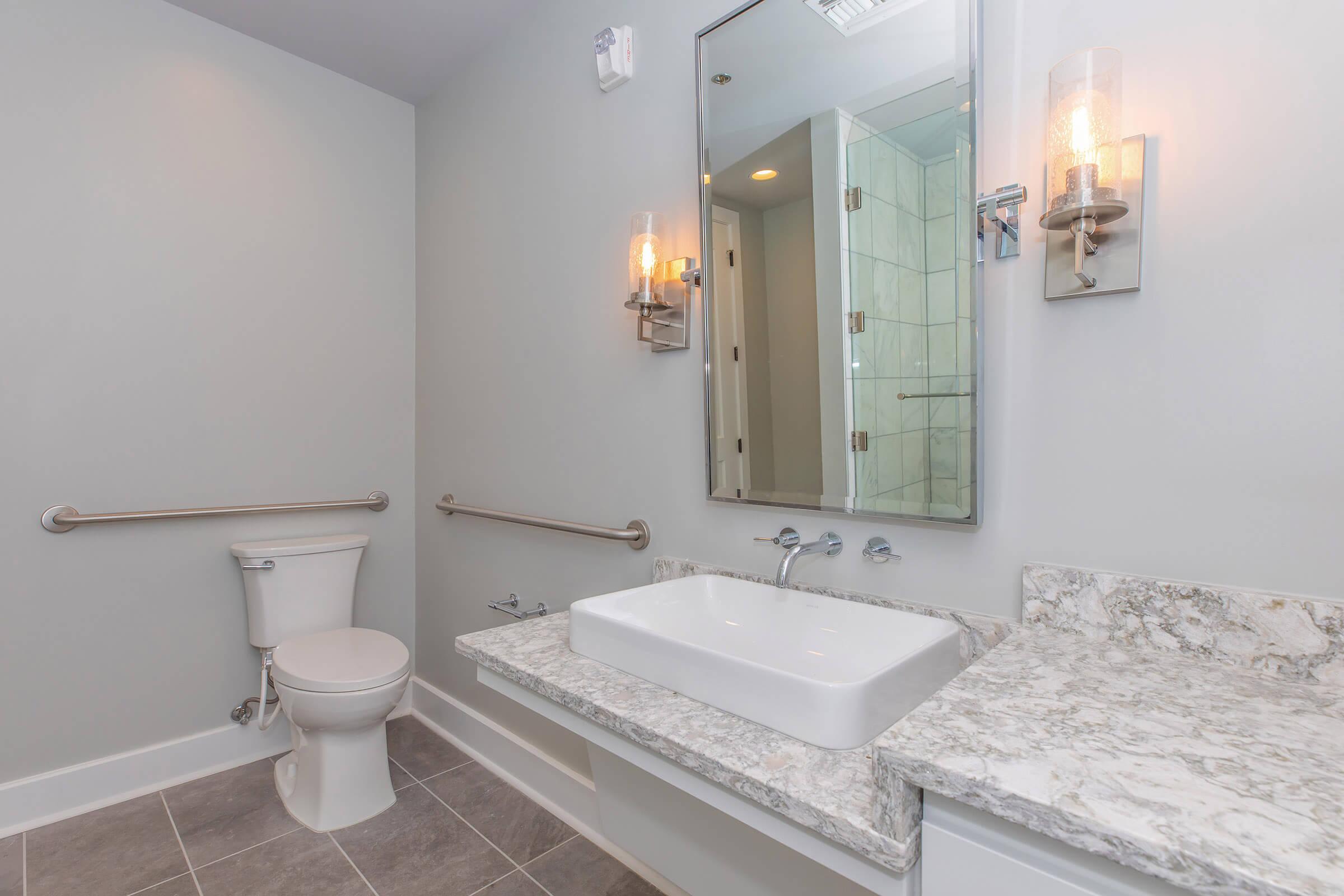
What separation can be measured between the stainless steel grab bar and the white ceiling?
1722 mm

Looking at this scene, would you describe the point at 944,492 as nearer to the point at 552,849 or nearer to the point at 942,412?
the point at 942,412

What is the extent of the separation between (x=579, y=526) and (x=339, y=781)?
39.4 inches

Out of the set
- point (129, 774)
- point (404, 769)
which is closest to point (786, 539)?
point (404, 769)

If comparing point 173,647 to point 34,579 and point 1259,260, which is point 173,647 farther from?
point 1259,260

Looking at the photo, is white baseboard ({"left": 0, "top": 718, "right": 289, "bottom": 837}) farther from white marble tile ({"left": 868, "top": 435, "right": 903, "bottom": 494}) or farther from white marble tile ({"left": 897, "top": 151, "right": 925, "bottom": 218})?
white marble tile ({"left": 897, "top": 151, "right": 925, "bottom": 218})

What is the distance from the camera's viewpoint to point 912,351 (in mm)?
1197

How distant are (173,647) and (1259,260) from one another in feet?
9.15

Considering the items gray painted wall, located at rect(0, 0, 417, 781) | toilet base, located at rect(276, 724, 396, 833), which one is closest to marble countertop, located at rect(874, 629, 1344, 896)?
toilet base, located at rect(276, 724, 396, 833)

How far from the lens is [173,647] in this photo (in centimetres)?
212

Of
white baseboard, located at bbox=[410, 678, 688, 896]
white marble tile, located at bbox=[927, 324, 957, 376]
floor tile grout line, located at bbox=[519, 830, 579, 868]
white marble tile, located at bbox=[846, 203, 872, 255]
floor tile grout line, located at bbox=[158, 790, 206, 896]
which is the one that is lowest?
floor tile grout line, located at bbox=[519, 830, 579, 868]

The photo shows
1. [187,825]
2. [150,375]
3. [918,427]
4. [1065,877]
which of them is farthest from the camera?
[150,375]

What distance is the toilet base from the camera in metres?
1.87

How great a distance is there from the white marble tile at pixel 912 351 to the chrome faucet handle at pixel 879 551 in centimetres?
29

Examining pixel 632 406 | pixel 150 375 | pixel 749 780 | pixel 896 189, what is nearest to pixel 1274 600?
pixel 749 780
